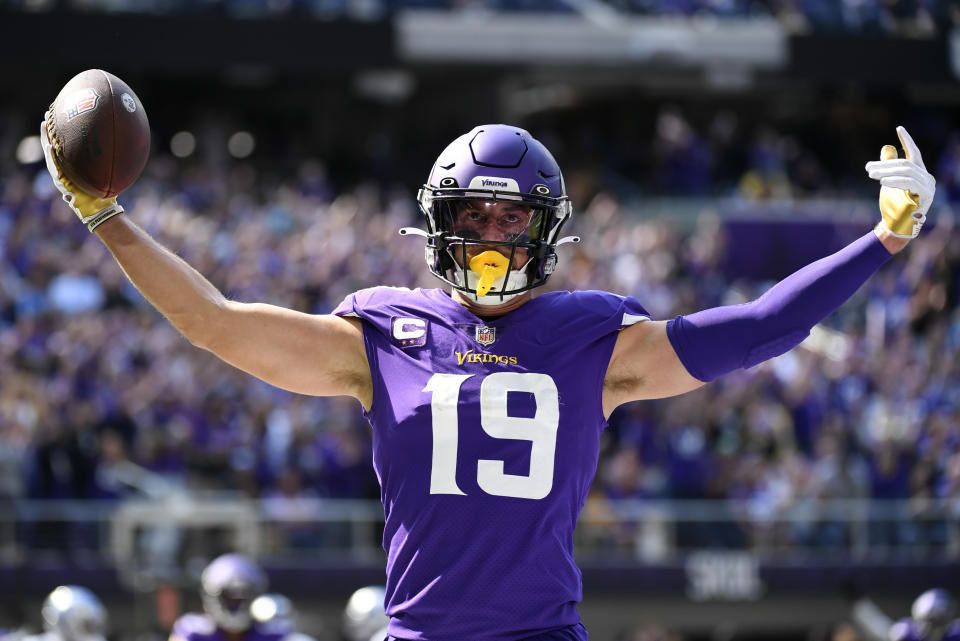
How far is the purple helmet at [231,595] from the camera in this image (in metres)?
7.99

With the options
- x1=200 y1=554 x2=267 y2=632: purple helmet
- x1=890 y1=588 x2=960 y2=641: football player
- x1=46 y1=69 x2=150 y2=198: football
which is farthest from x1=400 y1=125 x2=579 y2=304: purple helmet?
x1=890 y1=588 x2=960 y2=641: football player

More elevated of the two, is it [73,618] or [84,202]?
[84,202]

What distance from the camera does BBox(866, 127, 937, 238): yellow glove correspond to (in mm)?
3236

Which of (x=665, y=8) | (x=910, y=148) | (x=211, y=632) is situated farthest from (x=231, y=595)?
(x=665, y=8)

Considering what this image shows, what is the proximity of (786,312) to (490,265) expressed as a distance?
70 centimetres

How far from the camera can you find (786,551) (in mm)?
13109

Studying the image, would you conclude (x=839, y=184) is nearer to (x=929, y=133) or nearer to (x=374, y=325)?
(x=929, y=133)

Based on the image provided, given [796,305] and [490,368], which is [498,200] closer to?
[490,368]

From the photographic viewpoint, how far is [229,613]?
804 cm

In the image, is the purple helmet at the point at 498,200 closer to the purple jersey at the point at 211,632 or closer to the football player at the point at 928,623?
the purple jersey at the point at 211,632

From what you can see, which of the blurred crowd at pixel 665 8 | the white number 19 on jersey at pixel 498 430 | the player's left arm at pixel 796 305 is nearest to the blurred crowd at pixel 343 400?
the blurred crowd at pixel 665 8

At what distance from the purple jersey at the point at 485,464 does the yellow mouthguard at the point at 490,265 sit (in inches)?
4.8

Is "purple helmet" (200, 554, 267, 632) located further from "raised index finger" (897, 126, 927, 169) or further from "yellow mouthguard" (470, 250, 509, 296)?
"raised index finger" (897, 126, 927, 169)

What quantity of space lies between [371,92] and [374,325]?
730 inches
